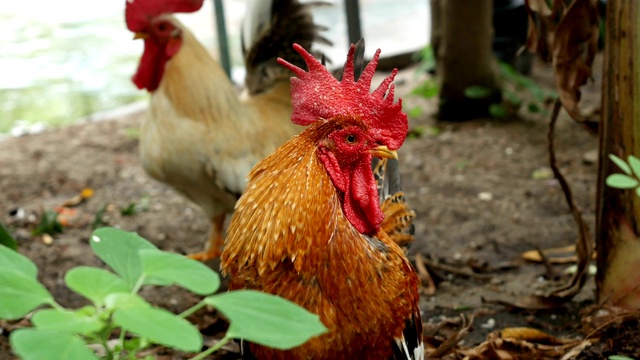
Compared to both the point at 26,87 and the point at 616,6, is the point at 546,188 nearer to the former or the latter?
the point at 616,6

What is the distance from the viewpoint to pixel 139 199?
5523 mm

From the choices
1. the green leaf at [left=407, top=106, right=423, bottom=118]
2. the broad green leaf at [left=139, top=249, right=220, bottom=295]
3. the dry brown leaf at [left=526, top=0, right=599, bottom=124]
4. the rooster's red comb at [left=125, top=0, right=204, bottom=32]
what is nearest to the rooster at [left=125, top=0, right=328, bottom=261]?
the rooster's red comb at [left=125, top=0, right=204, bottom=32]

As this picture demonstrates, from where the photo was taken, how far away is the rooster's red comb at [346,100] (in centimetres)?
216

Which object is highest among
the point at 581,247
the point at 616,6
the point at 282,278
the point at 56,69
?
the point at 616,6

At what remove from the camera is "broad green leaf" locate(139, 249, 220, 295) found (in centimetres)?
115

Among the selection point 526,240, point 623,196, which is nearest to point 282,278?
point 623,196

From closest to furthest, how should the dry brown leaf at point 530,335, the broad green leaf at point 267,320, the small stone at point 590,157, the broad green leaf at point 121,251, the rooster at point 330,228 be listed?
the broad green leaf at point 267,320, the broad green leaf at point 121,251, the rooster at point 330,228, the dry brown leaf at point 530,335, the small stone at point 590,157

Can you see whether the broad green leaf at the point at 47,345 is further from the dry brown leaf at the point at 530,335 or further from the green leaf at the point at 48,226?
the green leaf at the point at 48,226

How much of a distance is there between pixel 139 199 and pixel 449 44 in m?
2.87

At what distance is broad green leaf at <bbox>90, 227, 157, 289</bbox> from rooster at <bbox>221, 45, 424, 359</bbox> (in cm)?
80

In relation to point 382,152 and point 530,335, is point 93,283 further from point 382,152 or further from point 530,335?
point 530,335

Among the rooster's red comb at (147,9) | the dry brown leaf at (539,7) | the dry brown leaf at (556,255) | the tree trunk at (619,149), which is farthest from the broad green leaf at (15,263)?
the dry brown leaf at (556,255)

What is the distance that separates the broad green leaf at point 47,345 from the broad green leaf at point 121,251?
0.51ft

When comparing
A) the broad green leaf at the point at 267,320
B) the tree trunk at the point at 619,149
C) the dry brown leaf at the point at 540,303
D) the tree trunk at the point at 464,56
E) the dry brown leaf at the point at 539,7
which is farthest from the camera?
the tree trunk at the point at 464,56
